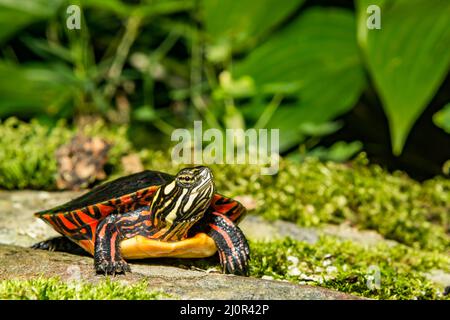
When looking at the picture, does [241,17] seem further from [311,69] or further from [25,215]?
[25,215]

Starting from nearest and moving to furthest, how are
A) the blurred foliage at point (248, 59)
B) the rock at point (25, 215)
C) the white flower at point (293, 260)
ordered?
the white flower at point (293, 260) < the rock at point (25, 215) < the blurred foliage at point (248, 59)

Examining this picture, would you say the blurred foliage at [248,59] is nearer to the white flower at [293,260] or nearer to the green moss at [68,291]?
the white flower at [293,260]

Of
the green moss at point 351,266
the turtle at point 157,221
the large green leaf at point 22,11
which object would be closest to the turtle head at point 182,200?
the turtle at point 157,221

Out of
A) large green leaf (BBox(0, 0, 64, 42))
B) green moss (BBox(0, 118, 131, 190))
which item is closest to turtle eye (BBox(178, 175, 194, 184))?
green moss (BBox(0, 118, 131, 190))

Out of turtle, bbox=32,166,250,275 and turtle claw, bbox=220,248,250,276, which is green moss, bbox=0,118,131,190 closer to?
turtle, bbox=32,166,250,275

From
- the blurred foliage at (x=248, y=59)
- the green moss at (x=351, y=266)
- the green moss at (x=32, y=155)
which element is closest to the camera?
the green moss at (x=351, y=266)

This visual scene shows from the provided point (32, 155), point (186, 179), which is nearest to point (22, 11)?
point (32, 155)
